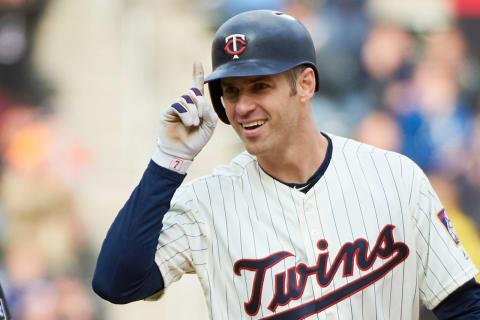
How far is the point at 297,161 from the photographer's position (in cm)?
267

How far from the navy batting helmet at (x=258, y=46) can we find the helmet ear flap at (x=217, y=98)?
4.8 inches

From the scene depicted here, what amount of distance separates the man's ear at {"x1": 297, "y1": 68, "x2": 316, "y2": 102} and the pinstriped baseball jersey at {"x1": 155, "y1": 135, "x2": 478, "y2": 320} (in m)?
0.29

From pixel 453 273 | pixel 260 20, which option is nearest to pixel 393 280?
pixel 453 273

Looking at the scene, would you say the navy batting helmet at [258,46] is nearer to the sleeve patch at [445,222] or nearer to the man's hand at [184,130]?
the man's hand at [184,130]

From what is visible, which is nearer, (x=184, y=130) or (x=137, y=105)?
(x=184, y=130)

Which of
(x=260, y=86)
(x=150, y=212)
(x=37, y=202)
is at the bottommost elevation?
(x=37, y=202)

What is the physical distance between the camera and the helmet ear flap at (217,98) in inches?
108

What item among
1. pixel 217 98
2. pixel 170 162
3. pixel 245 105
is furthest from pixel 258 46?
pixel 170 162

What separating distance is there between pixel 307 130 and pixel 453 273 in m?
0.65

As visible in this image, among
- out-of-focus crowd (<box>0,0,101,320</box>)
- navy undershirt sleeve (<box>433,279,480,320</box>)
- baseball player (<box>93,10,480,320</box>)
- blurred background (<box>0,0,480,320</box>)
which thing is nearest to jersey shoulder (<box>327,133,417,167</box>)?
baseball player (<box>93,10,480,320</box>)

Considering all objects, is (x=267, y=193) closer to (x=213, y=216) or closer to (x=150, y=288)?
(x=213, y=216)

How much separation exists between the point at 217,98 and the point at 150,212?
1.83 ft


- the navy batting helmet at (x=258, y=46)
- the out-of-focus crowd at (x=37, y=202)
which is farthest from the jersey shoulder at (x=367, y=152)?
the out-of-focus crowd at (x=37, y=202)

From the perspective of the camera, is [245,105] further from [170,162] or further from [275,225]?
[275,225]
